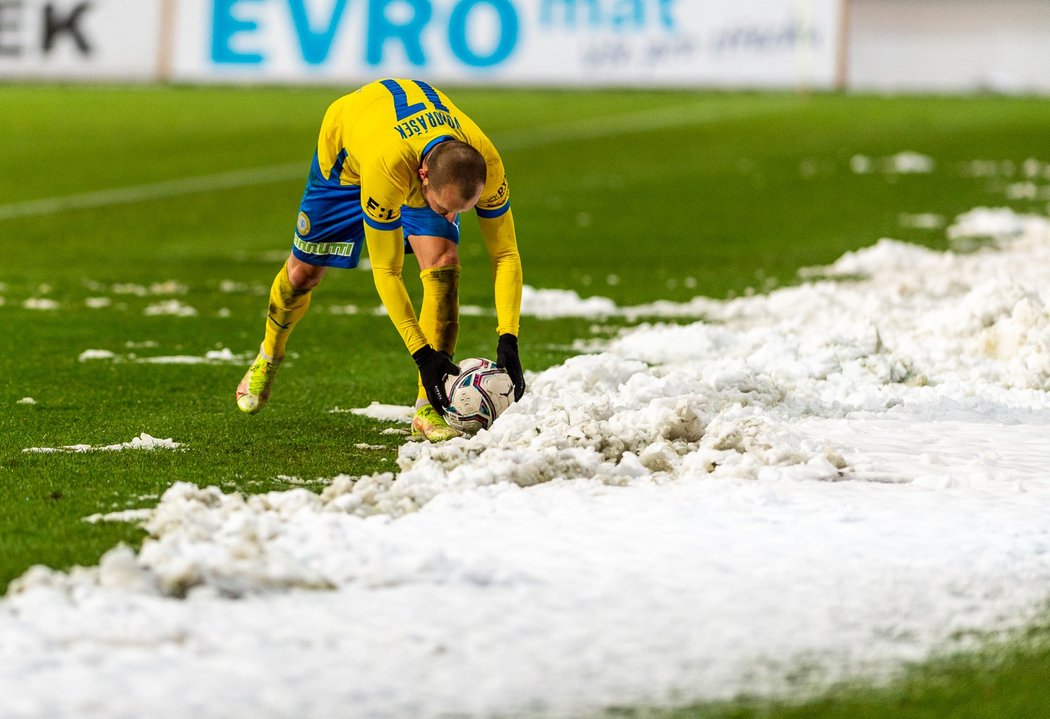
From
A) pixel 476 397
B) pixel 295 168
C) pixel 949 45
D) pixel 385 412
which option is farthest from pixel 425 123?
pixel 949 45

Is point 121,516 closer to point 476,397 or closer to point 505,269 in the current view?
point 476,397

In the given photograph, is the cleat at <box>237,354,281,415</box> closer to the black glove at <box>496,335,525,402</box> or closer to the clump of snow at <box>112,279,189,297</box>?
the black glove at <box>496,335,525,402</box>

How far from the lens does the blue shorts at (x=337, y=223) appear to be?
6.52 m

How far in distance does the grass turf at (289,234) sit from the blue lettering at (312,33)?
0.72m

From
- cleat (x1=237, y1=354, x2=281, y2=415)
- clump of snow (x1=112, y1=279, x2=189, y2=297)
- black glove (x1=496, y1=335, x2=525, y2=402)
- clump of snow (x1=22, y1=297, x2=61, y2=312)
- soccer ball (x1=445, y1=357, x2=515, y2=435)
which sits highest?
black glove (x1=496, y1=335, x2=525, y2=402)

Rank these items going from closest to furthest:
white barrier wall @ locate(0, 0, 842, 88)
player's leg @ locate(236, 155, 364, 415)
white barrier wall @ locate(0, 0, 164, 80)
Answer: player's leg @ locate(236, 155, 364, 415), white barrier wall @ locate(0, 0, 164, 80), white barrier wall @ locate(0, 0, 842, 88)

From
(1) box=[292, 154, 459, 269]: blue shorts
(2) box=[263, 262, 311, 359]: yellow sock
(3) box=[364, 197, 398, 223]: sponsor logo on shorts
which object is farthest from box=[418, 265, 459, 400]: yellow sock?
(2) box=[263, 262, 311, 359]: yellow sock

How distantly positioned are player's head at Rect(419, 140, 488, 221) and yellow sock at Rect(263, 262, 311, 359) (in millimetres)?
1456

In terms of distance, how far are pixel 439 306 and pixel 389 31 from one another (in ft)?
70.9

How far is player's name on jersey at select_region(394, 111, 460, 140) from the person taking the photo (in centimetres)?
593

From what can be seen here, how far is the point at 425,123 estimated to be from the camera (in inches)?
235

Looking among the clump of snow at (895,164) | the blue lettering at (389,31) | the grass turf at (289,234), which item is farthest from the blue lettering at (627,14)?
the clump of snow at (895,164)

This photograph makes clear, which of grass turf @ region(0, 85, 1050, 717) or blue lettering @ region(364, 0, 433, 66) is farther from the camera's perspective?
blue lettering @ region(364, 0, 433, 66)

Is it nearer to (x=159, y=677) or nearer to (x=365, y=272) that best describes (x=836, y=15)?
(x=365, y=272)
